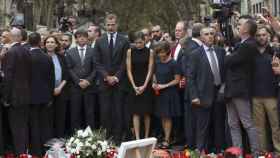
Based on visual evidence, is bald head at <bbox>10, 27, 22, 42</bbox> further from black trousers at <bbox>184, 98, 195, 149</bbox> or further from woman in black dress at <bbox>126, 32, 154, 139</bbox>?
black trousers at <bbox>184, 98, 195, 149</bbox>

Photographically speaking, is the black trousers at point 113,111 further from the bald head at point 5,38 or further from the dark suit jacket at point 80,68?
the bald head at point 5,38

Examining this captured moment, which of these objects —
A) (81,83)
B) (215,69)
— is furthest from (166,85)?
(81,83)

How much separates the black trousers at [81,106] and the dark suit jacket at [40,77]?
114 centimetres

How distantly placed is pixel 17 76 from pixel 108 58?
87.6 inches

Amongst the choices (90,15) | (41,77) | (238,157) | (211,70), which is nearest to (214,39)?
(211,70)

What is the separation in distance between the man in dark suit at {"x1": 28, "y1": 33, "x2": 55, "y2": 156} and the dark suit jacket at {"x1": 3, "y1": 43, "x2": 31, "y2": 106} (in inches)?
11.2

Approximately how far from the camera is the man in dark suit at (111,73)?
546 inches

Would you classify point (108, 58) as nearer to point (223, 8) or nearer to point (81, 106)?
point (81, 106)

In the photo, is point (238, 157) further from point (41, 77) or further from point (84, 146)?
point (41, 77)

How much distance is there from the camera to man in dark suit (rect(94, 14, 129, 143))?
546 inches

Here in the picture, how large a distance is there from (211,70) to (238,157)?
3.48 meters

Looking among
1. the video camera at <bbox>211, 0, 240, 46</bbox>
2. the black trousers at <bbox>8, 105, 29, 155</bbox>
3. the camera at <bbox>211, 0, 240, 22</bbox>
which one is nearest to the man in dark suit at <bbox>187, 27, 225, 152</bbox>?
the video camera at <bbox>211, 0, 240, 46</bbox>

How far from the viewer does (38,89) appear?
41.8ft

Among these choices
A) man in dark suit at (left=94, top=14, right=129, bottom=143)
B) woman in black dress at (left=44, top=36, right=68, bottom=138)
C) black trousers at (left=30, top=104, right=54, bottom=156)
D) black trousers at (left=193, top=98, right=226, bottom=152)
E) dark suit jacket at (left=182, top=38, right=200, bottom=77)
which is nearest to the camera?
black trousers at (left=193, top=98, right=226, bottom=152)
